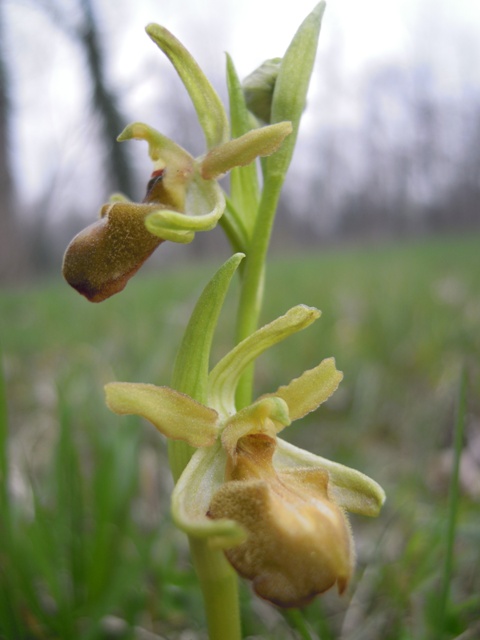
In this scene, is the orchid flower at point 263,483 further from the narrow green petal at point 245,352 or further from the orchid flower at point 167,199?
the orchid flower at point 167,199

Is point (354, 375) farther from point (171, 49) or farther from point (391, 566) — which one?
point (171, 49)

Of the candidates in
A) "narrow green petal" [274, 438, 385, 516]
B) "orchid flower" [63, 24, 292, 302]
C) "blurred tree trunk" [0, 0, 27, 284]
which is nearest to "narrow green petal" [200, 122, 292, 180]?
"orchid flower" [63, 24, 292, 302]

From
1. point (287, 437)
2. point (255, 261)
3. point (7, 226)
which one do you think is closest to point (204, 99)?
point (255, 261)

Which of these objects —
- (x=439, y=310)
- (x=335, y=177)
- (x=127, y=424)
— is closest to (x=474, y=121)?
(x=335, y=177)

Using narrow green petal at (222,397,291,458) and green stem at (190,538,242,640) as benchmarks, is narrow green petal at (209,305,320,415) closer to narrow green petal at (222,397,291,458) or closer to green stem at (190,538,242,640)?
narrow green petal at (222,397,291,458)

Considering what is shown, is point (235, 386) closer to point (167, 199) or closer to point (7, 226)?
point (167, 199)

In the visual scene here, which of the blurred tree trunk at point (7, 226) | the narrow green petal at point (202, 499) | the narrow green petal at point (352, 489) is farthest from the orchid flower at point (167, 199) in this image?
the blurred tree trunk at point (7, 226)
